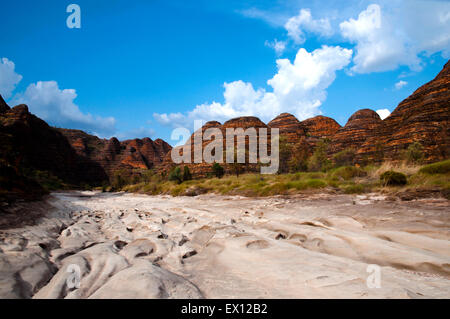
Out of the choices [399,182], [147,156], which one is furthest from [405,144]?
[147,156]

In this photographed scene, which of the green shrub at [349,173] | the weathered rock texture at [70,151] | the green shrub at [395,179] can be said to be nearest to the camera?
the green shrub at [395,179]

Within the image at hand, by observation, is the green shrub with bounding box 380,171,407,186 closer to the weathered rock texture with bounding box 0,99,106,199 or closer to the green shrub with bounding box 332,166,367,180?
the green shrub with bounding box 332,166,367,180

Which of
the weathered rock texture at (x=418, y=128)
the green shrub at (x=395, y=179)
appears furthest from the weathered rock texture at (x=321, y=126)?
the green shrub at (x=395, y=179)

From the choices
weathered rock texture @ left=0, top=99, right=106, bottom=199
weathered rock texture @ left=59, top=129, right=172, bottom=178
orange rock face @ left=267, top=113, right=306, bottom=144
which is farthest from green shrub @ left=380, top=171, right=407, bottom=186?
weathered rock texture @ left=59, top=129, right=172, bottom=178

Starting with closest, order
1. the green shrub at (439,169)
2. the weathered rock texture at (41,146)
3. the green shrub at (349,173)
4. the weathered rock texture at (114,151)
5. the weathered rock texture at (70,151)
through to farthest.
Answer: the green shrub at (439,169)
the green shrub at (349,173)
the weathered rock texture at (41,146)
the weathered rock texture at (70,151)
the weathered rock texture at (114,151)

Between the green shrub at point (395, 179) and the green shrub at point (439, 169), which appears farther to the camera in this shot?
the green shrub at point (395, 179)

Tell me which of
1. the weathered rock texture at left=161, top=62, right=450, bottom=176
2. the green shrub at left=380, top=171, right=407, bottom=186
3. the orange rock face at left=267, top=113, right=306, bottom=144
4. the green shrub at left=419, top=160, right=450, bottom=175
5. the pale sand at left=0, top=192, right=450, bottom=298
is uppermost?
the orange rock face at left=267, top=113, right=306, bottom=144

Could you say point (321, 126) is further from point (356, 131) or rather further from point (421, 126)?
point (421, 126)

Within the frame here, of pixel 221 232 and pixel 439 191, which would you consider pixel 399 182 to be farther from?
pixel 221 232

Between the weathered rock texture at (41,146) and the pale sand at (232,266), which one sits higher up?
the weathered rock texture at (41,146)

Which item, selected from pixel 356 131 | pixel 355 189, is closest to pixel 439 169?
pixel 355 189

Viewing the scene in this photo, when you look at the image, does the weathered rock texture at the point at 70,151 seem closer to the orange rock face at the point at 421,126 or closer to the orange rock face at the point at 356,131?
the orange rock face at the point at 421,126

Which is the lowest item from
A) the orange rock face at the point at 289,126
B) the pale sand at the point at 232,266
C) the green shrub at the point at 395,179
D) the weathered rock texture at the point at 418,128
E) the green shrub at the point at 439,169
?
the pale sand at the point at 232,266

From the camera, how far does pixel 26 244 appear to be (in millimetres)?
2678
